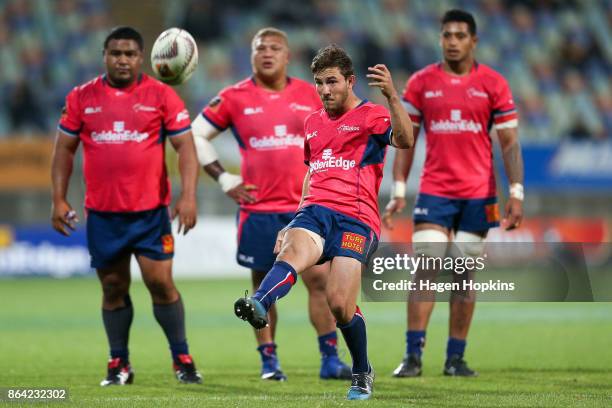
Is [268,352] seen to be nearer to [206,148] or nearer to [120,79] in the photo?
[206,148]

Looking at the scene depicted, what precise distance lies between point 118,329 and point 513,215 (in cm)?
296

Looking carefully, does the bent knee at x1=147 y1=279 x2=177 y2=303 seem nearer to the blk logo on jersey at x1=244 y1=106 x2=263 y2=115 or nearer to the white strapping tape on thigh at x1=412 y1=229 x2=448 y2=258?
the blk logo on jersey at x1=244 y1=106 x2=263 y2=115

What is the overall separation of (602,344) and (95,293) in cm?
830

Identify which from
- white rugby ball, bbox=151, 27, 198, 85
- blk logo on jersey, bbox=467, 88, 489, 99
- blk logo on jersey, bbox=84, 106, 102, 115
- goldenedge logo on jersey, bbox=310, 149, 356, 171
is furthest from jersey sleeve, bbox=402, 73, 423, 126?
blk logo on jersey, bbox=84, 106, 102, 115

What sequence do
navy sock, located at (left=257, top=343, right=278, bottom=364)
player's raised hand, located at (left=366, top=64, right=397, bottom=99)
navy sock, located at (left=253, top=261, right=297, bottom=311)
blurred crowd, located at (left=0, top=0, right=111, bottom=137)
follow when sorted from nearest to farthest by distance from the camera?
navy sock, located at (left=253, top=261, right=297, bottom=311), player's raised hand, located at (left=366, top=64, right=397, bottom=99), navy sock, located at (left=257, top=343, right=278, bottom=364), blurred crowd, located at (left=0, top=0, right=111, bottom=137)

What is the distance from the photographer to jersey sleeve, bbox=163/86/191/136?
7622 mm

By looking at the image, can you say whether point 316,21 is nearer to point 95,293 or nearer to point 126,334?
point 95,293

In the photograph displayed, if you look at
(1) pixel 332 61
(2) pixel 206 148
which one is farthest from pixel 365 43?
(1) pixel 332 61

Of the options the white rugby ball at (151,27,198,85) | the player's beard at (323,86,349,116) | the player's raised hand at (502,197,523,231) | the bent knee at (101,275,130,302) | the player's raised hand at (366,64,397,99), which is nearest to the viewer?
the player's raised hand at (366,64,397,99)

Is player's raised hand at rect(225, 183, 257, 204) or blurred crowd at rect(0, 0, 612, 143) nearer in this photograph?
player's raised hand at rect(225, 183, 257, 204)

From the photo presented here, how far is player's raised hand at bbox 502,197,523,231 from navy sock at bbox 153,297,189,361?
2.46m

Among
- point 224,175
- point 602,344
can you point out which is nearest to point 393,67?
point 602,344

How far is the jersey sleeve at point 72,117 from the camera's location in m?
7.63

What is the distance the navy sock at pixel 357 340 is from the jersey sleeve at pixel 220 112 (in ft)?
8.55
